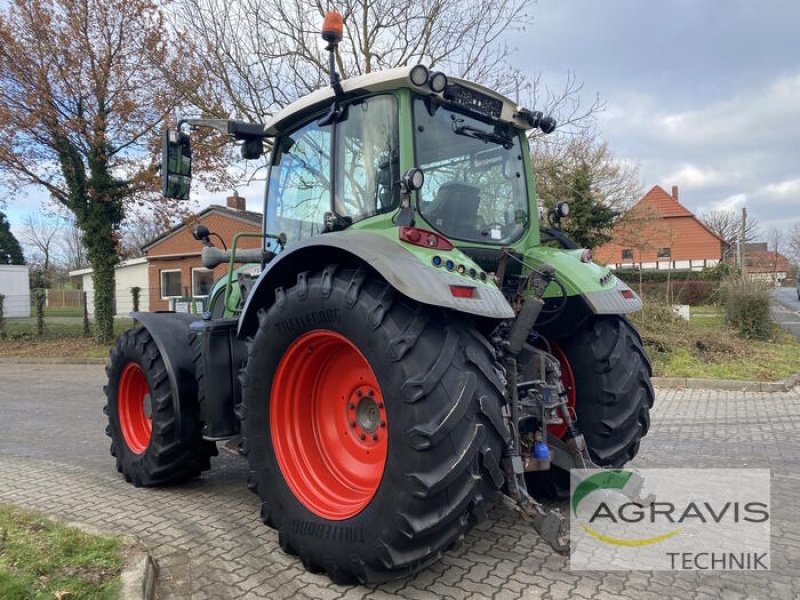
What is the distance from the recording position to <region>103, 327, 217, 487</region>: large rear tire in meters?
4.21

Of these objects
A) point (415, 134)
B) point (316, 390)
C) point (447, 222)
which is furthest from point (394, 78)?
point (316, 390)

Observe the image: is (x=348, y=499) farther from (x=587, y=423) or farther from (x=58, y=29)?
(x=58, y=29)

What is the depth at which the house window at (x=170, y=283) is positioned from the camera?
2735cm

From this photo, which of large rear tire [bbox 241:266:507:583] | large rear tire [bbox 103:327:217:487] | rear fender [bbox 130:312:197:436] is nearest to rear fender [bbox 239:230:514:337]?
large rear tire [bbox 241:266:507:583]

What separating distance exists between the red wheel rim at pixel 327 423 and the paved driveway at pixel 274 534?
433 millimetres

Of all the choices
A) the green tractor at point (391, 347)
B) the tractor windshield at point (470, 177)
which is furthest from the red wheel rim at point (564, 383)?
the tractor windshield at point (470, 177)

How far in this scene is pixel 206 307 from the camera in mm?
5172

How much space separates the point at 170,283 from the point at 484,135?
1047 inches

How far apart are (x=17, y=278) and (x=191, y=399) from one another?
37.5m

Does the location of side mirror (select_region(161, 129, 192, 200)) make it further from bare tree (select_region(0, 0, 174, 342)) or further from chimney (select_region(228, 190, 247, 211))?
chimney (select_region(228, 190, 247, 211))

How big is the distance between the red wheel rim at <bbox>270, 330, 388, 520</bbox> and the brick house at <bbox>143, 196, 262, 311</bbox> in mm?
21763

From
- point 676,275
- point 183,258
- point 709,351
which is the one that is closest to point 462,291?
point 709,351

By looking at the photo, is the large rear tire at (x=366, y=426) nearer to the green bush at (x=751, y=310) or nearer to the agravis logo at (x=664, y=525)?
the agravis logo at (x=664, y=525)

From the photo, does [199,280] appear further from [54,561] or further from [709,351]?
[54,561]
